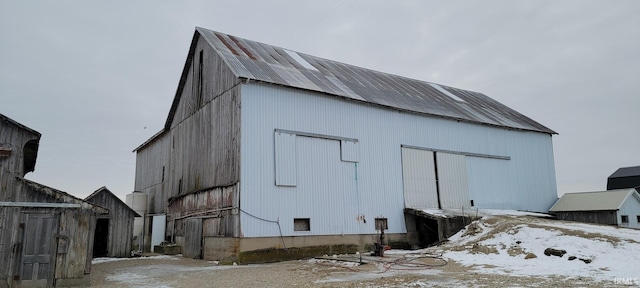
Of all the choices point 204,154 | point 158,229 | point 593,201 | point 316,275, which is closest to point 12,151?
point 316,275

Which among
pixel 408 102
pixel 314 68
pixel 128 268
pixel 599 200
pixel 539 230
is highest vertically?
pixel 314 68

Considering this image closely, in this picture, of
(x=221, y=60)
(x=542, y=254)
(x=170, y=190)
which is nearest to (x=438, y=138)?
(x=542, y=254)

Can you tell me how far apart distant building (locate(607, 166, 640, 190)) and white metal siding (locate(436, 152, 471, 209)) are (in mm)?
34554

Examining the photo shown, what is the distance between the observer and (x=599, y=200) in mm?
31984

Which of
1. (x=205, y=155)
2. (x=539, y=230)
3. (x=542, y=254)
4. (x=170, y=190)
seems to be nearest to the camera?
(x=542, y=254)

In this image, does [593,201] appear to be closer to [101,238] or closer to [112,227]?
[112,227]

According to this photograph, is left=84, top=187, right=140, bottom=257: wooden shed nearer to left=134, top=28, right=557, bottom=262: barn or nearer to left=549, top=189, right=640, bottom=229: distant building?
left=134, top=28, right=557, bottom=262: barn

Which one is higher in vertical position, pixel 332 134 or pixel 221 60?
pixel 221 60

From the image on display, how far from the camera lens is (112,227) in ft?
80.1

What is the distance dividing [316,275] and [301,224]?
658 cm

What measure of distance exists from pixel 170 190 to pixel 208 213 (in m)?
9.18

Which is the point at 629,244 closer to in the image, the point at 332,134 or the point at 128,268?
the point at 332,134

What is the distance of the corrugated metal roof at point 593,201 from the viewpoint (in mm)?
30812

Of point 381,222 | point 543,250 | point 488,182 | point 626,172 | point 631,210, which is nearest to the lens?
point 543,250
